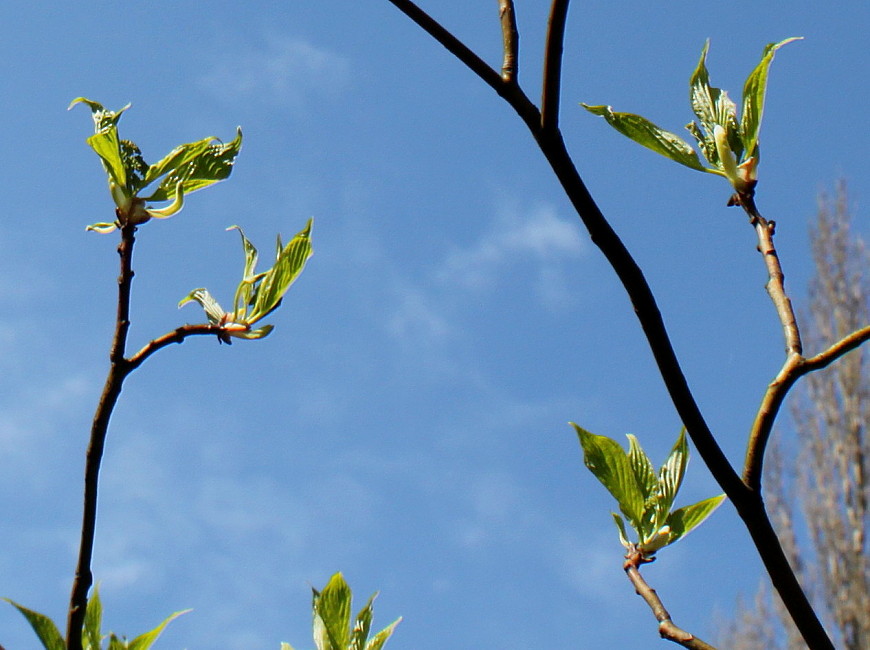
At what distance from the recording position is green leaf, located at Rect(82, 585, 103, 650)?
0.51 metres

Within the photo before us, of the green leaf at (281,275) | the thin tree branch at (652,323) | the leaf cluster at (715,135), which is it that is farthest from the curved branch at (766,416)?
the green leaf at (281,275)

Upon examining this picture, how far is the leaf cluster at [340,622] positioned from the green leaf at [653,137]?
0.97 ft

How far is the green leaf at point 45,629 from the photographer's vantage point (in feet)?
1.45

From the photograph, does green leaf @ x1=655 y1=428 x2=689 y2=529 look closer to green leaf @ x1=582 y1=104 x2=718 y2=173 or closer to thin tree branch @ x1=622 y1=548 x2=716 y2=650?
thin tree branch @ x1=622 y1=548 x2=716 y2=650

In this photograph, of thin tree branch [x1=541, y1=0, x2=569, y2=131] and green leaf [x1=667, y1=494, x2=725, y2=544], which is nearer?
thin tree branch [x1=541, y1=0, x2=569, y2=131]

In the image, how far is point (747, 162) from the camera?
1.46 ft

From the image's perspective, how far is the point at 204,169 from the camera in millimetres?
498

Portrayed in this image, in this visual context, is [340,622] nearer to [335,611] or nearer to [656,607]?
[335,611]

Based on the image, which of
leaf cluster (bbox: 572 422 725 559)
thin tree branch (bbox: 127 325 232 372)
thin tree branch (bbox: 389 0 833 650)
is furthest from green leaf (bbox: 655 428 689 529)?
thin tree branch (bbox: 127 325 232 372)

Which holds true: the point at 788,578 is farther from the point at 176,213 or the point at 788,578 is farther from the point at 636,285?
the point at 176,213

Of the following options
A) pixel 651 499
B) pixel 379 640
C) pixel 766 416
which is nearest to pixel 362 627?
pixel 379 640

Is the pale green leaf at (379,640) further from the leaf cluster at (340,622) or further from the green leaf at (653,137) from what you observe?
the green leaf at (653,137)

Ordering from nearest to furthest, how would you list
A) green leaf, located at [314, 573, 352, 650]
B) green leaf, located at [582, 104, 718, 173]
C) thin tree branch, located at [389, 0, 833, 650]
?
thin tree branch, located at [389, 0, 833, 650] → green leaf, located at [582, 104, 718, 173] → green leaf, located at [314, 573, 352, 650]

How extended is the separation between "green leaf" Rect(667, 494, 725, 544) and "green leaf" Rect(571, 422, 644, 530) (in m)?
0.02
